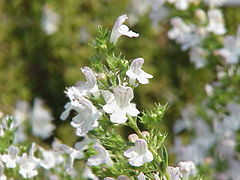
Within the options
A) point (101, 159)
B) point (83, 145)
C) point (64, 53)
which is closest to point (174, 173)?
point (101, 159)

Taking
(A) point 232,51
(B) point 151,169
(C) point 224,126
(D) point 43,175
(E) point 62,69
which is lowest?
(B) point 151,169

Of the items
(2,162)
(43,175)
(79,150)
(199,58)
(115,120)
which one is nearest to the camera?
(115,120)

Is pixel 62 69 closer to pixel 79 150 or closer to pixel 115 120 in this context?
pixel 79 150

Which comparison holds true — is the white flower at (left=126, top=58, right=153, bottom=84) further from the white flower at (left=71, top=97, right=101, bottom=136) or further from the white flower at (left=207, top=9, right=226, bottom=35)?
the white flower at (left=207, top=9, right=226, bottom=35)

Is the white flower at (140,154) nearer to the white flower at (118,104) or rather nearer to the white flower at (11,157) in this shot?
the white flower at (118,104)

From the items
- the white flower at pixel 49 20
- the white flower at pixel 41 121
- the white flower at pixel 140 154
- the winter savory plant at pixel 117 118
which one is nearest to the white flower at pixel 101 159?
the winter savory plant at pixel 117 118

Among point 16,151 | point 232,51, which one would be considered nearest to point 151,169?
point 16,151
